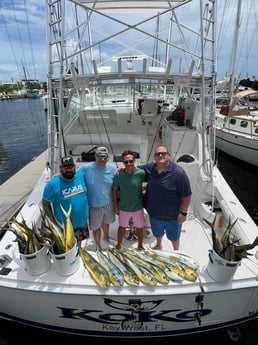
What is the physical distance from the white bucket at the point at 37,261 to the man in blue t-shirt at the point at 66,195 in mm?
409

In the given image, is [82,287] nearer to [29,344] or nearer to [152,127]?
[29,344]

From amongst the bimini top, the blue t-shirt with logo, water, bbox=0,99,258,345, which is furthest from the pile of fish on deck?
the bimini top

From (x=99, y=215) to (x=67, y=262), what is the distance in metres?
0.89

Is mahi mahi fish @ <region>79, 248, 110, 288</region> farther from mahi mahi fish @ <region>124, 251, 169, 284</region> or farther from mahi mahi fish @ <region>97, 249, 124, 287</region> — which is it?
mahi mahi fish @ <region>124, 251, 169, 284</region>

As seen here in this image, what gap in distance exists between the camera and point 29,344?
304cm

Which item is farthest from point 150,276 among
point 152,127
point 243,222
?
point 152,127

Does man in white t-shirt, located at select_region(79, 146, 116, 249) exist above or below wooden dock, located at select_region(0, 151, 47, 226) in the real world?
above

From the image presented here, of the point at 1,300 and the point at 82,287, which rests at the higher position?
the point at 82,287

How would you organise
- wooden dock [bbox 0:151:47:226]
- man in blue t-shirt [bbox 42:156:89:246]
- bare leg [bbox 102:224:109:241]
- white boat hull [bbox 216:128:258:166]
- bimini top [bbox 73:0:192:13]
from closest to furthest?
1. man in blue t-shirt [bbox 42:156:89:246]
2. bare leg [bbox 102:224:109:241]
3. bimini top [bbox 73:0:192:13]
4. wooden dock [bbox 0:151:47:226]
5. white boat hull [bbox 216:128:258:166]

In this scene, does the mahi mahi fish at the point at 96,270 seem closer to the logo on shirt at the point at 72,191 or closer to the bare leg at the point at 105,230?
the logo on shirt at the point at 72,191

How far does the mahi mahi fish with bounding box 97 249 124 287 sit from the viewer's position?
2458mm

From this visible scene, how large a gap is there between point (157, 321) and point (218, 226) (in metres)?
1.88

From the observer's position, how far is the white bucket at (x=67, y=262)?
2.44 m

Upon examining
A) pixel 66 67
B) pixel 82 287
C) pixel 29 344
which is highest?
pixel 66 67
